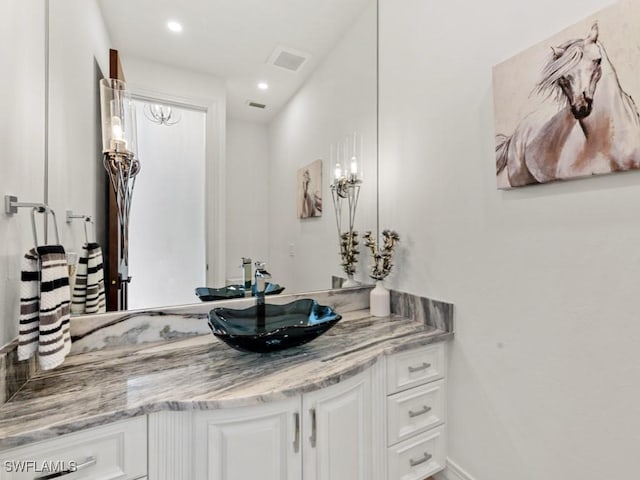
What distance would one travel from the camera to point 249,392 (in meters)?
0.92

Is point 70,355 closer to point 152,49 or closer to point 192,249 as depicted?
point 192,249

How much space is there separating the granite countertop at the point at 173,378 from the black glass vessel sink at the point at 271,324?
0.23 ft

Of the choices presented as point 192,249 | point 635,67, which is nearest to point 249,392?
point 192,249

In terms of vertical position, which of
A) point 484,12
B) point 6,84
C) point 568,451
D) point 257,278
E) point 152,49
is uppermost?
point 484,12

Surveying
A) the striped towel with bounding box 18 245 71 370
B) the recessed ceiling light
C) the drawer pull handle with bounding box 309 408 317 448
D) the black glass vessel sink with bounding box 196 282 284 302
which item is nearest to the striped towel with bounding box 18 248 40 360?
the striped towel with bounding box 18 245 71 370

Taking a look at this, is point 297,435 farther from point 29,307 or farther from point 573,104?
point 573,104

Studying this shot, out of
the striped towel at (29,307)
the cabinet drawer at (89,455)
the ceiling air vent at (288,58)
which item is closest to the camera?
the cabinet drawer at (89,455)

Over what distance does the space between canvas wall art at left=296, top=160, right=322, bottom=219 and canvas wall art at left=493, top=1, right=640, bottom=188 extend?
0.96 meters

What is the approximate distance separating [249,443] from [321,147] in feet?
5.03

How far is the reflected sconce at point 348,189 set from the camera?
1.93 meters

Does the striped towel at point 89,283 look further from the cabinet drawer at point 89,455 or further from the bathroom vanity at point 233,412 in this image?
the cabinet drawer at point 89,455

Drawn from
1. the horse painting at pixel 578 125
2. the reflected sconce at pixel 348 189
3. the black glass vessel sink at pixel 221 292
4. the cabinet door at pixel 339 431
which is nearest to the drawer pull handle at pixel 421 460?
the cabinet door at pixel 339 431

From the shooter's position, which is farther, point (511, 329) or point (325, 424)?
point (511, 329)

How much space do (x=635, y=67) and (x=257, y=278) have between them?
4.87ft
